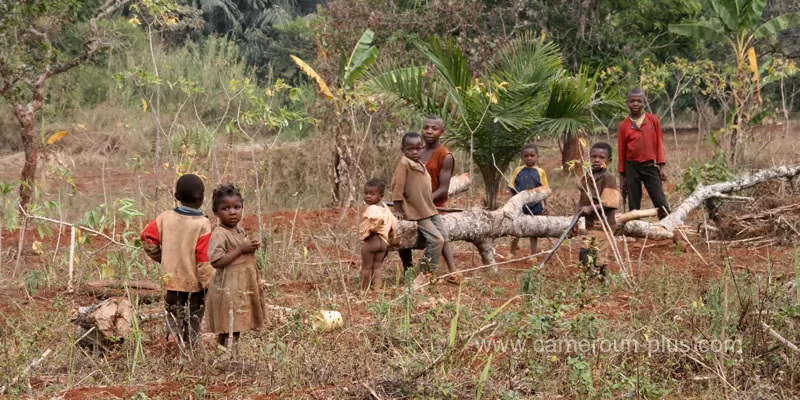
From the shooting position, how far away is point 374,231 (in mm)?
5852

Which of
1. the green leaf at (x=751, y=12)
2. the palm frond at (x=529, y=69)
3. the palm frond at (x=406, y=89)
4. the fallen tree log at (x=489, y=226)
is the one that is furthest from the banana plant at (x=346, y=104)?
the green leaf at (x=751, y=12)

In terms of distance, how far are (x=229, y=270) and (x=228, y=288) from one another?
A: 9 cm

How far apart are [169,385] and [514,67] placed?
18.4 feet

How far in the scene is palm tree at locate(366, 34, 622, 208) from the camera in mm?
8078

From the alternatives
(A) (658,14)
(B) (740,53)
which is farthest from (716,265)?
(A) (658,14)

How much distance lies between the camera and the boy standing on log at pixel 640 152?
26.2 feet

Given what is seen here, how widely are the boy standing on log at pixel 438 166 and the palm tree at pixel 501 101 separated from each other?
1.60 meters

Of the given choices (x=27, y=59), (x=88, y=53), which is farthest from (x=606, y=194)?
(x=27, y=59)

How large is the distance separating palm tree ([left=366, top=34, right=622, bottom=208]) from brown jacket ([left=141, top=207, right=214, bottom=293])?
12.9 feet

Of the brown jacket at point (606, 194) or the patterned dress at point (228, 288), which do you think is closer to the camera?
the patterned dress at point (228, 288)

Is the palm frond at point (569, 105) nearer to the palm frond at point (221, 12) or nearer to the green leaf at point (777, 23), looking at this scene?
the green leaf at point (777, 23)

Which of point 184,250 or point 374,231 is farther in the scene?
point 374,231

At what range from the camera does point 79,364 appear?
14.6ft

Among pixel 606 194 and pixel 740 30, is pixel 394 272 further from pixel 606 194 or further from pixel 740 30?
pixel 740 30
